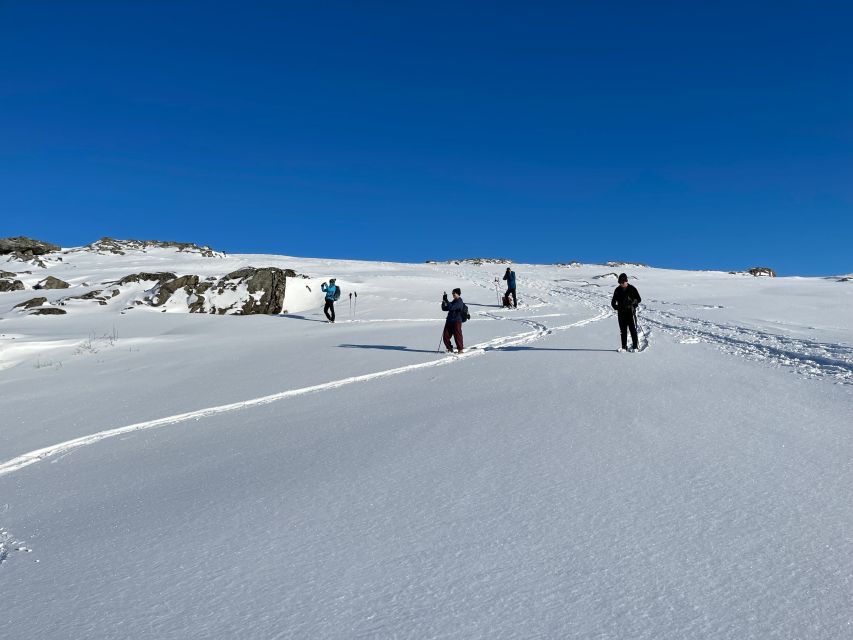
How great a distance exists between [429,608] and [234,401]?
23.7ft

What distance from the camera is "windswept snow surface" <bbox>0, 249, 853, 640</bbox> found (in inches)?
119

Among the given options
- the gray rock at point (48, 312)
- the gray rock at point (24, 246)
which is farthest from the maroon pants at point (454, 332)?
the gray rock at point (24, 246)

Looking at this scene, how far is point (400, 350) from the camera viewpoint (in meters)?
14.7

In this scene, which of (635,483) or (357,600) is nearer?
(357,600)

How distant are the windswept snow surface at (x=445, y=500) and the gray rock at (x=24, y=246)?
52.1 metres

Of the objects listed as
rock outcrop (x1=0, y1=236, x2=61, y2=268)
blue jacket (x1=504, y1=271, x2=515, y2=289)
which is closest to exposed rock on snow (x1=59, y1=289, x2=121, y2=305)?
blue jacket (x1=504, y1=271, x2=515, y2=289)

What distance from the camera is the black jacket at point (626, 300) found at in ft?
40.4

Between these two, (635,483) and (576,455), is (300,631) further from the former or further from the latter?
(576,455)

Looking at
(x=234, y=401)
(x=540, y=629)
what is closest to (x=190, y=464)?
(x=234, y=401)

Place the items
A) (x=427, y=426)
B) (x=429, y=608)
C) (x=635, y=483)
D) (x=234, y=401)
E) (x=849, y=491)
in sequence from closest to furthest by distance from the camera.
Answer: (x=429, y=608)
(x=849, y=491)
(x=635, y=483)
(x=427, y=426)
(x=234, y=401)

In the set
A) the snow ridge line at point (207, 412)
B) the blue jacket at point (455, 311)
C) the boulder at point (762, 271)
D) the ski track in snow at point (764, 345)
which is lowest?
the snow ridge line at point (207, 412)

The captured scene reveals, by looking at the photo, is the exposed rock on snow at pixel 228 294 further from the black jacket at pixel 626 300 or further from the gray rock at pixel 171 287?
the black jacket at pixel 626 300

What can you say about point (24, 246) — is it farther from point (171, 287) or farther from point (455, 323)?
point (455, 323)

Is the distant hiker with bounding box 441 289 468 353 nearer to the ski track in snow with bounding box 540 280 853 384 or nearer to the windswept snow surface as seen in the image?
the windswept snow surface
